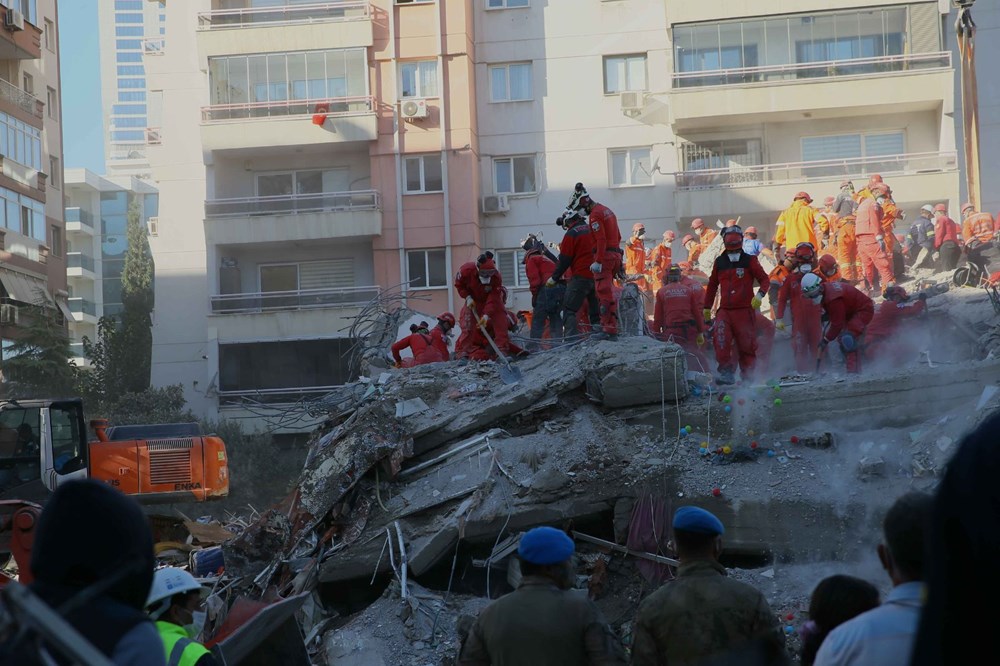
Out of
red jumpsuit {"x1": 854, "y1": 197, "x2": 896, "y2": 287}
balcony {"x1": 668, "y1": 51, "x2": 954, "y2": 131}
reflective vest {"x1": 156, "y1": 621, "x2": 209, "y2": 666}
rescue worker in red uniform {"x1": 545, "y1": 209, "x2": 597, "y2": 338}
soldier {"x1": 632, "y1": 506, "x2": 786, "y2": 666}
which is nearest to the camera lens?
reflective vest {"x1": 156, "y1": 621, "x2": 209, "y2": 666}

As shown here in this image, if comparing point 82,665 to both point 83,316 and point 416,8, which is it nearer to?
point 416,8

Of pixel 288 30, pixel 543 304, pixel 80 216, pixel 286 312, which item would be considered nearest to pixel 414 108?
pixel 288 30

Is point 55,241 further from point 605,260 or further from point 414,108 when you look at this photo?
point 605,260

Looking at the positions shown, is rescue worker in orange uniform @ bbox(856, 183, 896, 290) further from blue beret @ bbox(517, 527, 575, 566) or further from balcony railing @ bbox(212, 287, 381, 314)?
blue beret @ bbox(517, 527, 575, 566)

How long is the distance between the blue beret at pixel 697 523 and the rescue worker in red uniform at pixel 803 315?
390 inches

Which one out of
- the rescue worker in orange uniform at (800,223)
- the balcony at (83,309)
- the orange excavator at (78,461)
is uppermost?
the balcony at (83,309)

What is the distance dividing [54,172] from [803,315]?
105ft

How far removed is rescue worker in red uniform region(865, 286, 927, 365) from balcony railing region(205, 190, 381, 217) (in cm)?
1876

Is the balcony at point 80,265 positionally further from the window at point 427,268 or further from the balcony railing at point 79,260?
the window at point 427,268

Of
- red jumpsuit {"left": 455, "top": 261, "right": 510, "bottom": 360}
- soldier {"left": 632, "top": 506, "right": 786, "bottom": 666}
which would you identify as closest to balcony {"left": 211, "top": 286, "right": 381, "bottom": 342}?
red jumpsuit {"left": 455, "top": 261, "right": 510, "bottom": 360}

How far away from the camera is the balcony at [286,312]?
103ft

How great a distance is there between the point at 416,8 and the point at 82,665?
31.2 metres

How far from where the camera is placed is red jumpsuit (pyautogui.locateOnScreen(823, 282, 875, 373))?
44.8ft

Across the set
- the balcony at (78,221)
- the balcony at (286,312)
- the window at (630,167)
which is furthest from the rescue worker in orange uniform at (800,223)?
the balcony at (78,221)
